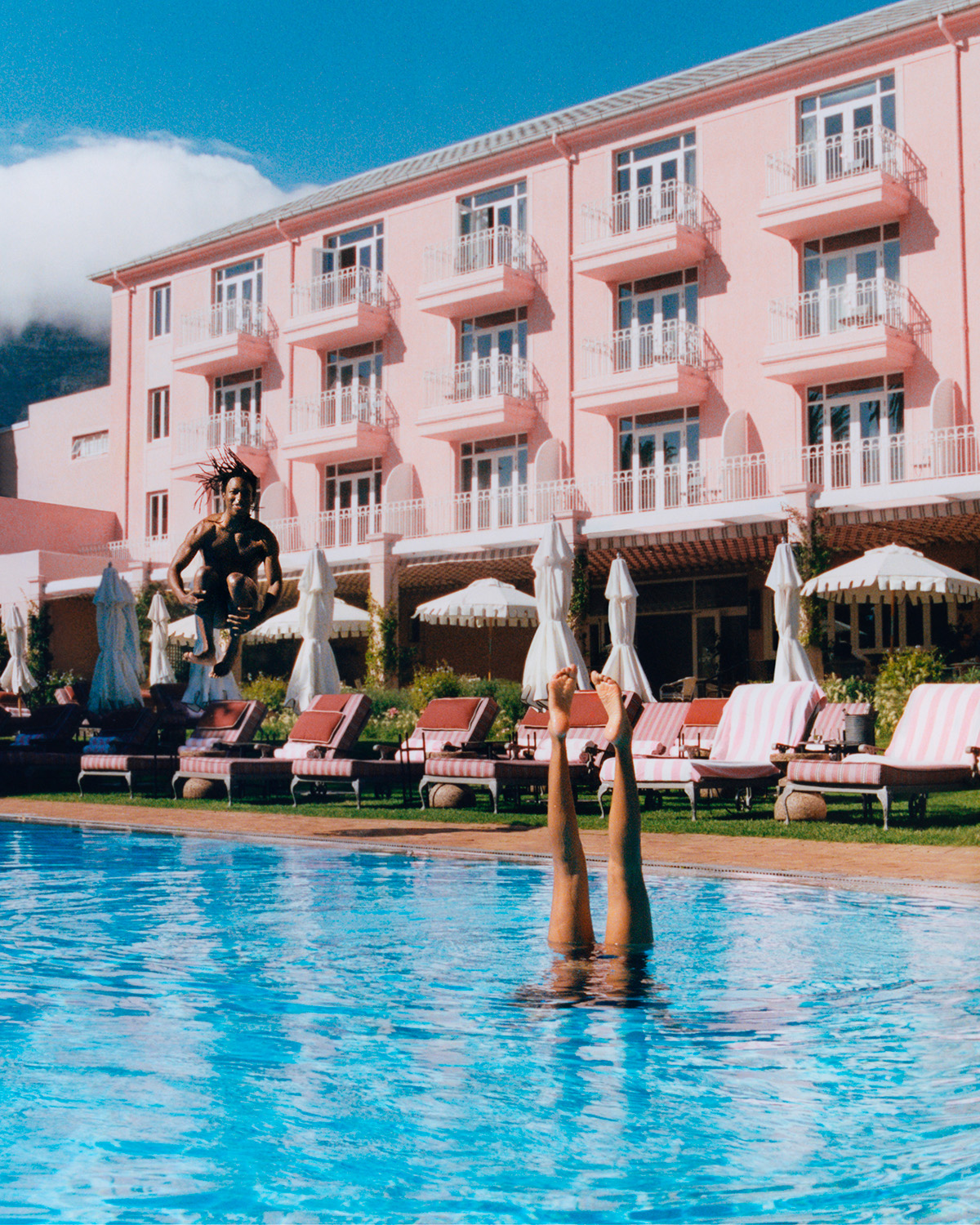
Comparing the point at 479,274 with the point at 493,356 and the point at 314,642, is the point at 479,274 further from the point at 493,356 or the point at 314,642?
the point at 314,642

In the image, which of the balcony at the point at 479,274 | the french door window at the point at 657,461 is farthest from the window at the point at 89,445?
the french door window at the point at 657,461

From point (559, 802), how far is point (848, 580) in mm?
15922

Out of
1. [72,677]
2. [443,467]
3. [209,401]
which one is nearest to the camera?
[443,467]

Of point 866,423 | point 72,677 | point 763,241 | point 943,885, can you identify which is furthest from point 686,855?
point 72,677

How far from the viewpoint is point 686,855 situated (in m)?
9.27

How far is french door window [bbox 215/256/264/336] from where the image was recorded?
35.7 meters

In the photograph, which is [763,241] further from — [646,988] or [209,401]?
[646,988]

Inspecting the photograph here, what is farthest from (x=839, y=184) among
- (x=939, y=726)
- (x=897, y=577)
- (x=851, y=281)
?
(x=939, y=726)

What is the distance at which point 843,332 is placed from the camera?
83.7ft

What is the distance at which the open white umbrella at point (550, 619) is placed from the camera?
18078 millimetres

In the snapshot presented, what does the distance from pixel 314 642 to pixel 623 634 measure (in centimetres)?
488

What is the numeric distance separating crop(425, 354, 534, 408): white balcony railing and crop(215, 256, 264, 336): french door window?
6.63 meters

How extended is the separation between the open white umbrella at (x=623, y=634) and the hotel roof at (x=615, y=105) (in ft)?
44.3

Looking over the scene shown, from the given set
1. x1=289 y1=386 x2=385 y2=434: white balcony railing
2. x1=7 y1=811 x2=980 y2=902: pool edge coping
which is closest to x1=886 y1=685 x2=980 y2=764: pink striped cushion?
x1=7 y1=811 x2=980 y2=902: pool edge coping
